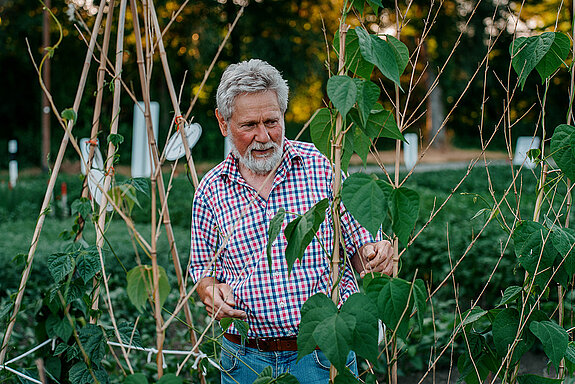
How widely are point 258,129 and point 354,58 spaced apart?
29.9 inches

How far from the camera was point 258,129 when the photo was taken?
209cm

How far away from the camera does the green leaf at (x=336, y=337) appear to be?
1.24 m

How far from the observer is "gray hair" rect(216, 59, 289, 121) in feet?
6.71

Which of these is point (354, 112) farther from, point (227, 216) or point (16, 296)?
point (16, 296)

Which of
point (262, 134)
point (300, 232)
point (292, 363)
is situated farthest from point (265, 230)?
point (300, 232)

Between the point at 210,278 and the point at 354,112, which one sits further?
the point at 210,278

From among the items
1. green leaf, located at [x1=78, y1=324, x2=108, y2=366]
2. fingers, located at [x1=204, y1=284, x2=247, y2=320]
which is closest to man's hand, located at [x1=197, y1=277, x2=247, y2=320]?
fingers, located at [x1=204, y1=284, x2=247, y2=320]

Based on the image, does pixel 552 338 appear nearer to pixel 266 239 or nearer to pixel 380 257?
pixel 380 257

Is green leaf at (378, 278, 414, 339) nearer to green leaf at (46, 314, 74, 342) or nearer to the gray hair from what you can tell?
the gray hair

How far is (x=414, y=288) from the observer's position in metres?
1.33

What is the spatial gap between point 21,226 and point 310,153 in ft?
20.2

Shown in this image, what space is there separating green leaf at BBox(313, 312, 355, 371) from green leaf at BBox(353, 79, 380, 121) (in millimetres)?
416

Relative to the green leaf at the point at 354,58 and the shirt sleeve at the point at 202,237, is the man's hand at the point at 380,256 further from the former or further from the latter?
the shirt sleeve at the point at 202,237

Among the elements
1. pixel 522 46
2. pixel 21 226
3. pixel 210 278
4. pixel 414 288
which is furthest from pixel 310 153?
pixel 21 226
